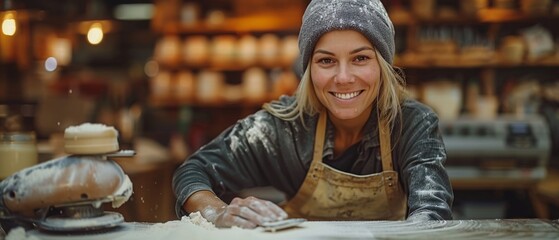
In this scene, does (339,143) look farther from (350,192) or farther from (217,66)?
(217,66)

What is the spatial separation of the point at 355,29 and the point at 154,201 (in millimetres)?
2745

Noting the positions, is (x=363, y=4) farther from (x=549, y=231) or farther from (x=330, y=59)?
(x=549, y=231)

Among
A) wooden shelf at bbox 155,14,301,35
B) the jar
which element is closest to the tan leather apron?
the jar

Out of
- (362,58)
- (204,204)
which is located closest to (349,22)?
(362,58)

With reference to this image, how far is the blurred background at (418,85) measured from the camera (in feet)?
16.2

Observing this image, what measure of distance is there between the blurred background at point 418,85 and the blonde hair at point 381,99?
7.32 feet

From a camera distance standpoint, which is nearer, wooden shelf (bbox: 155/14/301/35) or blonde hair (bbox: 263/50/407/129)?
blonde hair (bbox: 263/50/407/129)

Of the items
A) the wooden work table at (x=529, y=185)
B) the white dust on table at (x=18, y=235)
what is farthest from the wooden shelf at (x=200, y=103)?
the white dust on table at (x=18, y=235)

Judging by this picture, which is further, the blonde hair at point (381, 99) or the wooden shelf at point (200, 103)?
the wooden shelf at point (200, 103)

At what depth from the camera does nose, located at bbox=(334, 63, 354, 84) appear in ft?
7.13

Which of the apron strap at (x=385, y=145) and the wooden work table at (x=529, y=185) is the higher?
the apron strap at (x=385, y=145)

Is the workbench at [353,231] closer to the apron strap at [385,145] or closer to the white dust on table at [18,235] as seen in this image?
the white dust on table at [18,235]

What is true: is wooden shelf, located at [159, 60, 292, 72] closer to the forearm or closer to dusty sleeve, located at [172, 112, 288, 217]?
dusty sleeve, located at [172, 112, 288, 217]

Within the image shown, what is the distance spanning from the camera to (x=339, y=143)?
251 centimetres
